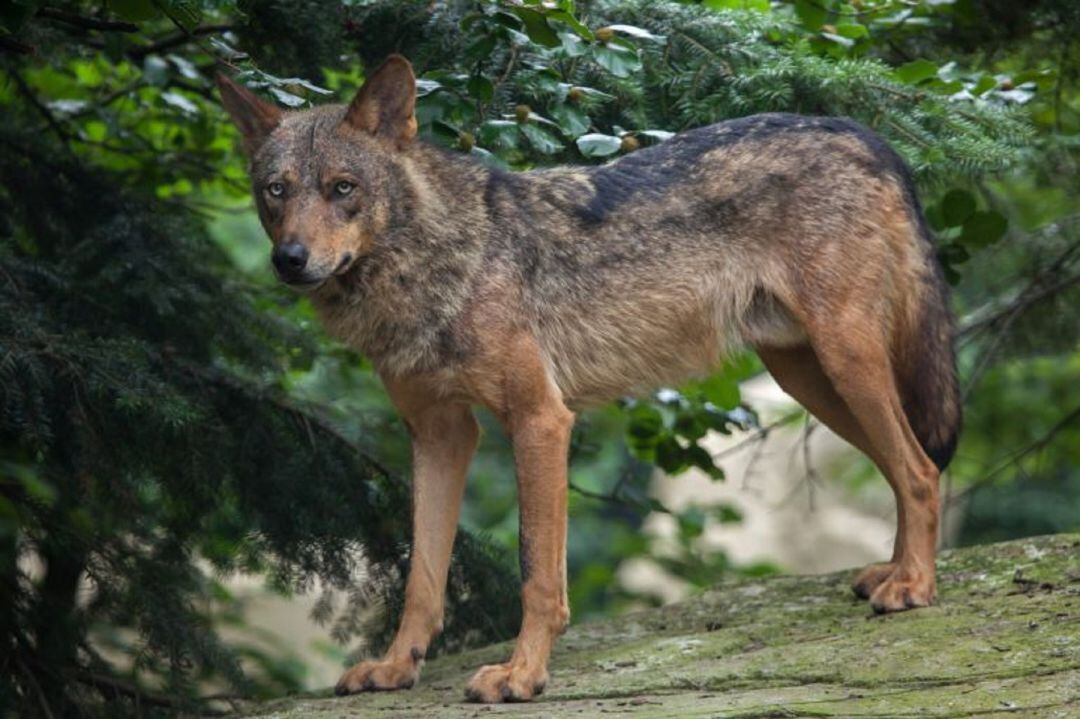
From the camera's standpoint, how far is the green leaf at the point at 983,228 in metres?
6.98

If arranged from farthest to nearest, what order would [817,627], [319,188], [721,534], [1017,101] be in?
[721,534] < [1017,101] < [817,627] < [319,188]

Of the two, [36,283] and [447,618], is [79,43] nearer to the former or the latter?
[36,283]

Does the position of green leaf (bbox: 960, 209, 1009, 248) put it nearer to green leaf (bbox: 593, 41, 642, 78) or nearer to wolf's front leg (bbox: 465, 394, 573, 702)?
green leaf (bbox: 593, 41, 642, 78)

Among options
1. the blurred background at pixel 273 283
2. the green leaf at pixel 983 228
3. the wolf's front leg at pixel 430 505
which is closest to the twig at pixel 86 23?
the blurred background at pixel 273 283

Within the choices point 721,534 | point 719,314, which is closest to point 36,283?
point 719,314

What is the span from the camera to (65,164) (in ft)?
24.2

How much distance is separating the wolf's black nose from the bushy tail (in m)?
2.68

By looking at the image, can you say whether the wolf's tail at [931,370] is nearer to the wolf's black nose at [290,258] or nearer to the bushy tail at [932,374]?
the bushy tail at [932,374]

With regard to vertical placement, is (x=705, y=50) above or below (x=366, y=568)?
above

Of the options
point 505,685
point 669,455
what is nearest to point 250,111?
point 505,685

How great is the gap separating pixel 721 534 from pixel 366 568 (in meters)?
10.6

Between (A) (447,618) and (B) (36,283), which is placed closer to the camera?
(B) (36,283)

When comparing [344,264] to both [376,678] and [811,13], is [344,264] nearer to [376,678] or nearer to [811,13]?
[376,678]

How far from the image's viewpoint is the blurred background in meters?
5.93
